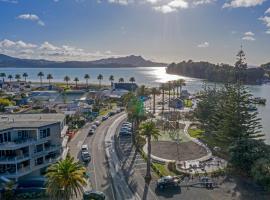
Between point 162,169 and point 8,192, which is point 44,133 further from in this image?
point 162,169

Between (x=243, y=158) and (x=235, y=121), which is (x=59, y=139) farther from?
(x=235, y=121)

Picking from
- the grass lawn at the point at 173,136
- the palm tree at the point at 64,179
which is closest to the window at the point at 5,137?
the palm tree at the point at 64,179

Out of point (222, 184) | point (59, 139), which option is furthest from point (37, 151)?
point (222, 184)

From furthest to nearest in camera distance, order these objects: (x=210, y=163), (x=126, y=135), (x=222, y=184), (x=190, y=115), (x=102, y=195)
Result: 1. (x=190, y=115)
2. (x=126, y=135)
3. (x=210, y=163)
4. (x=222, y=184)
5. (x=102, y=195)

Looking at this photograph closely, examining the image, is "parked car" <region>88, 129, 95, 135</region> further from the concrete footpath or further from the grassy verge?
the grassy verge

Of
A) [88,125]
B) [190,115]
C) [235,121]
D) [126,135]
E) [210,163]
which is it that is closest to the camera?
[210,163]

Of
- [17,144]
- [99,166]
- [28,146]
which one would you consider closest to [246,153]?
[99,166]

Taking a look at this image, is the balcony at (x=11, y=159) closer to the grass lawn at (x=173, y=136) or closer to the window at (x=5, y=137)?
the window at (x=5, y=137)

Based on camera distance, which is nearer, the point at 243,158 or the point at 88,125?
the point at 243,158
